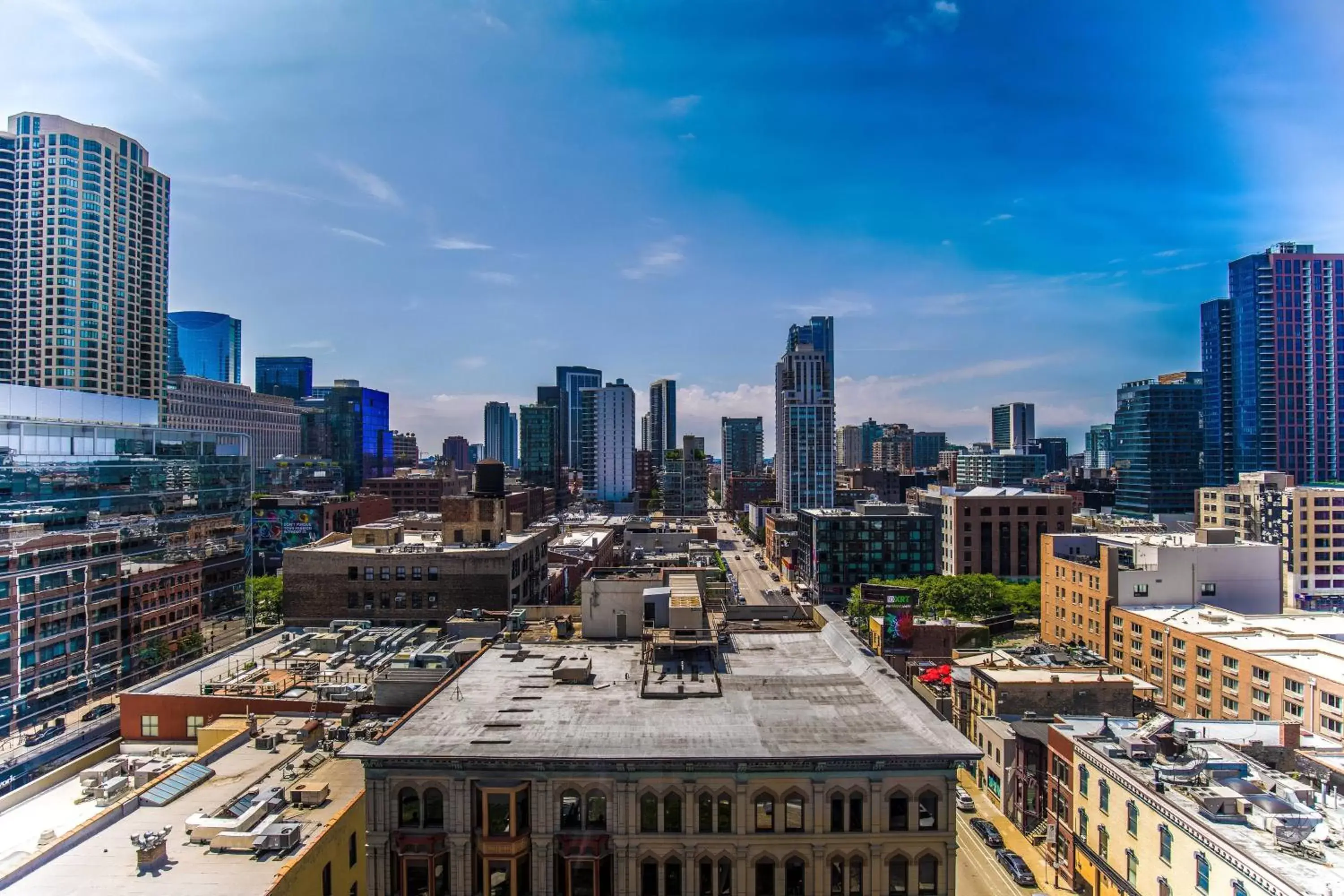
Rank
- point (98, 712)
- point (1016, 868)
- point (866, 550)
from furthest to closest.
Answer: point (866, 550) → point (98, 712) → point (1016, 868)

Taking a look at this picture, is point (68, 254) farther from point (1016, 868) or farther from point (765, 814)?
point (1016, 868)

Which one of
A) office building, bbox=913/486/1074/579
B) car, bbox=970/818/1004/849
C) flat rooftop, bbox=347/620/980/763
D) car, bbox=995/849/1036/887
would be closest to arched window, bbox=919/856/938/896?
flat rooftop, bbox=347/620/980/763

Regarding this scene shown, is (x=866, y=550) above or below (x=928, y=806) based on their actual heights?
below

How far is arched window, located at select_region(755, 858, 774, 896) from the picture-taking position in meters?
31.4

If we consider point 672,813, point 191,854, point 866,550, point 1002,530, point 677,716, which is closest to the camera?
point 191,854

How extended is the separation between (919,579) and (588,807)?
110 metres

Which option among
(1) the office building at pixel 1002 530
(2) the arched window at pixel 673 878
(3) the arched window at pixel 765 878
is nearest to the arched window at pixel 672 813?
(2) the arched window at pixel 673 878

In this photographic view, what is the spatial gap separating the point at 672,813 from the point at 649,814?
0.95 metres

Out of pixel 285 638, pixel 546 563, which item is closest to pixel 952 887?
pixel 285 638

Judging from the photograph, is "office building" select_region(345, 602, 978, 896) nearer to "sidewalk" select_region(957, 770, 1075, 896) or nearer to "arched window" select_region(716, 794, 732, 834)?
Result: "arched window" select_region(716, 794, 732, 834)

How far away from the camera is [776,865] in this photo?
31312 mm

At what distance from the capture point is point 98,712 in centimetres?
6875

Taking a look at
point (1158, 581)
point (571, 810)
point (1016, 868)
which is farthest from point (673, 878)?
point (1158, 581)

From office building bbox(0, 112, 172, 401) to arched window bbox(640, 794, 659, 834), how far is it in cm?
16382
